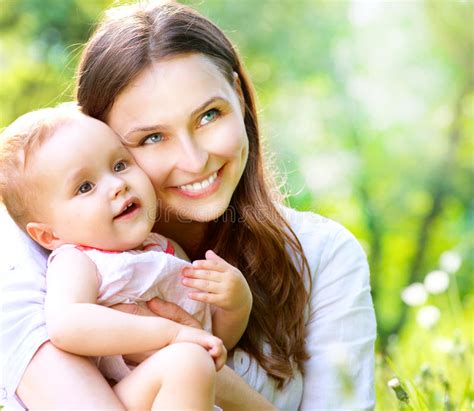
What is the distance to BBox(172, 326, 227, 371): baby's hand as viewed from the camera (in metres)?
2.00

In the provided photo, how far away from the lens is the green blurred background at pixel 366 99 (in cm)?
823

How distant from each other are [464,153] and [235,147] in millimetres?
7016

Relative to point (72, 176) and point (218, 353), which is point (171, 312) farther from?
point (72, 176)

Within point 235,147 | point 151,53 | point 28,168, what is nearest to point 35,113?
point 28,168

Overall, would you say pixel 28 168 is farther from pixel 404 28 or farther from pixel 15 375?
pixel 404 28

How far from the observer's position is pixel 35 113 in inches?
91.8

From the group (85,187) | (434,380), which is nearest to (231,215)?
(85,187)

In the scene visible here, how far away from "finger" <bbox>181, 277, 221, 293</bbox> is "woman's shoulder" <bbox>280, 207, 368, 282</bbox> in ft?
2.01

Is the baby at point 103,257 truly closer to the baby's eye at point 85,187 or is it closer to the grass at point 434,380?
the baby's eye at point 85,187

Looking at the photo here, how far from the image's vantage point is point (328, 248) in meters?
2.76

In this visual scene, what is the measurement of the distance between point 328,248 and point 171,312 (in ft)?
2.39

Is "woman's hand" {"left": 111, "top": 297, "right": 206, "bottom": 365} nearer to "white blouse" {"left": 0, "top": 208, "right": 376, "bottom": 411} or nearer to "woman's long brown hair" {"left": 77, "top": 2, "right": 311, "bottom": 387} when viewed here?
"white blouse" {"left": 0, "top": 208, "right": 376, "bottom": 411}

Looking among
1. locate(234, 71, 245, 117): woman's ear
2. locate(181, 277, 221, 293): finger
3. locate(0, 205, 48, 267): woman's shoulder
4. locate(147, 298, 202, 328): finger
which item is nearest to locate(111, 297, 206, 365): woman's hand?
locate(147, 298, 202, 328): finger

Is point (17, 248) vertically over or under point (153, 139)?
under
